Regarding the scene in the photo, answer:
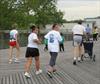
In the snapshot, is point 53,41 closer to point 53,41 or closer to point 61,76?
point 53,41

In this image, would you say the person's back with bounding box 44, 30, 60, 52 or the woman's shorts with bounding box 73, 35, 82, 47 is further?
the woman's shorts with bounding box 73, 35, 82, 47

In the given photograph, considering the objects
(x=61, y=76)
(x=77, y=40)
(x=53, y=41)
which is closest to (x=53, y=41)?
(x=53, y=41)

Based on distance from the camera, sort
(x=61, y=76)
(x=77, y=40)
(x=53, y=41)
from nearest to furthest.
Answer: (x=61, y=76), (x=53, y=41), (x=77, y=40)

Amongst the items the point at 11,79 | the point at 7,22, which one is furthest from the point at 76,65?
the point at 7,22

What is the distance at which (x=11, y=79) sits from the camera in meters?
13.4

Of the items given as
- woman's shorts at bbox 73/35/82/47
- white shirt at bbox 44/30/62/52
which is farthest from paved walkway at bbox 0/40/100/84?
woman's shorts at bbox 73/35/82/47

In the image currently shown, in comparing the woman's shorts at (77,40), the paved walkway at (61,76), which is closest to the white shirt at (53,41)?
the paved walkway at (61,76)

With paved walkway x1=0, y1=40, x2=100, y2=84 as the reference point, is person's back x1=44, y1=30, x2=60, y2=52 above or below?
above

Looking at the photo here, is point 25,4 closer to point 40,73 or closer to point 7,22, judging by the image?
point 7,22

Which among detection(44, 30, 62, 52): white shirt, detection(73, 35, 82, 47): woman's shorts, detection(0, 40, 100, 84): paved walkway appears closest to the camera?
detection(0, 40, 100, 84): paved walkway

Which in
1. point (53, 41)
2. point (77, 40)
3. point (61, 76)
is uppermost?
point (53, 41)

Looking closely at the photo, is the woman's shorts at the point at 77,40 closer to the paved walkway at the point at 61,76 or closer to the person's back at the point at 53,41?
the paved walkway at the point at 61,76

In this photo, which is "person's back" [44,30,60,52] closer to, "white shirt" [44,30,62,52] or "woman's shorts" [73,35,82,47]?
"white shirt" [44,30,62,52]

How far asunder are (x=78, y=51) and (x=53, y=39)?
4011 millimetres
